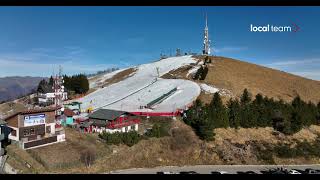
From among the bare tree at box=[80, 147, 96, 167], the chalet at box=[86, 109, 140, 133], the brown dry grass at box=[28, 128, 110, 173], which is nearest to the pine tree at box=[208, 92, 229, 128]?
the chalet at box=[86, 109, 140, 133]

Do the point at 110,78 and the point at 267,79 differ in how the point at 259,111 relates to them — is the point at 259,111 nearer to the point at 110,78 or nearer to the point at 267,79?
the point at 267,79

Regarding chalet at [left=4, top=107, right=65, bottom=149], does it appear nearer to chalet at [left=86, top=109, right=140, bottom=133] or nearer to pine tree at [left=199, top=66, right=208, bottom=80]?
chalet at [left=86, top=109, right=140, bottom=133]

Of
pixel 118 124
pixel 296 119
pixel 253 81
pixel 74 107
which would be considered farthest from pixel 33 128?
pixel 253 81

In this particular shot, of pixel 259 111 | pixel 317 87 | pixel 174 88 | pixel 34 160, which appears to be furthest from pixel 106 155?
pixel 317 87

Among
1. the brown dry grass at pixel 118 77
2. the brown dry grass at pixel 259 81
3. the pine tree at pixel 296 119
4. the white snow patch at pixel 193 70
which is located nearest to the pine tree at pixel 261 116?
the pine tree at pixel 296 119

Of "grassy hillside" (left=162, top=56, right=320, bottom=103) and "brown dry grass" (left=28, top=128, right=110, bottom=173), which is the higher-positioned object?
"grassy hillside" (left=162, top=56, right=320, bottom=103)

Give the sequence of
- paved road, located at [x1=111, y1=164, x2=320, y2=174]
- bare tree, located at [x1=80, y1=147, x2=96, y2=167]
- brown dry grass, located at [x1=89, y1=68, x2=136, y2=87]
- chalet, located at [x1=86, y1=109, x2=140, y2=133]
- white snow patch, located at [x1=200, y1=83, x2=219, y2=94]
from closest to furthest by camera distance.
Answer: bare tree, located at [x1=80, y1=147, x2=96, y2=167] → paved road, located at [x1=111, y1=164, x2=320, y2=174] → chalet, located at [x1=86, y1=109, x2=140, y2=133] → white snow patch, located at [x1=200, y1=83, x2=219, y2=94] → brown dry grass, located at [x1=89, y1=68, x2=136, y2=87]

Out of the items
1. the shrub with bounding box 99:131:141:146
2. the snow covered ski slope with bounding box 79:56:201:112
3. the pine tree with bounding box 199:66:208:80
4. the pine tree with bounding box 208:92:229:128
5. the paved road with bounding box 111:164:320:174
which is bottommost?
the paved road with bounding box 111:164:320:174
